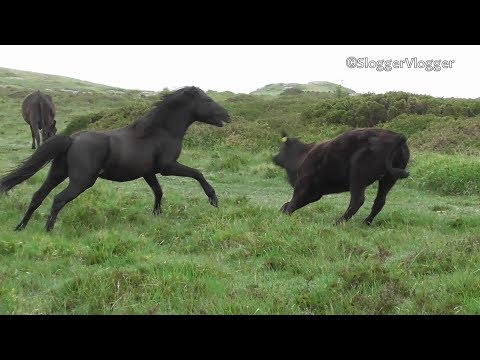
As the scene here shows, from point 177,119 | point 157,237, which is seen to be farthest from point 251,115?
point 157,237

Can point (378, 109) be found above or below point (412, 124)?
above

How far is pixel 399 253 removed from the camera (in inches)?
Answer: 262

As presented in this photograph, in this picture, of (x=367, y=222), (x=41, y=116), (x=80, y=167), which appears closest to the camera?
(x=80, y=167)

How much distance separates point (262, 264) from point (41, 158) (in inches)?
167

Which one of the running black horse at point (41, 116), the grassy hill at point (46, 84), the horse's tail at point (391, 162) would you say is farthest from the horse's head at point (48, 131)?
the grassy hill at point (46, 84)

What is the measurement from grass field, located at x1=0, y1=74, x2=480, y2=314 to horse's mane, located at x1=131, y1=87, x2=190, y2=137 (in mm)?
1393

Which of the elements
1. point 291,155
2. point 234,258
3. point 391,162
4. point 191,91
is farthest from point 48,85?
point 234,258

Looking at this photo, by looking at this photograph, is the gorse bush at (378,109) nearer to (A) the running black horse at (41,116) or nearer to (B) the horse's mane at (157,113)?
(A) the running black horse at (41,116)

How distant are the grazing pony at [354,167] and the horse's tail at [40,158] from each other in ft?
12.7

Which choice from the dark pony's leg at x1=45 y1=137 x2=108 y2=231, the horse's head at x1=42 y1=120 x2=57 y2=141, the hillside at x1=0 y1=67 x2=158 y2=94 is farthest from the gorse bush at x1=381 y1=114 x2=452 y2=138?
the hillside at x1=0 y1=67 x2=158 y2=94

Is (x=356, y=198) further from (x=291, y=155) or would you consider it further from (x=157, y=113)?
(x=157, y=113)

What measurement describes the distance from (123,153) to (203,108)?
1.89 m

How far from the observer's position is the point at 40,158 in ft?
27.7

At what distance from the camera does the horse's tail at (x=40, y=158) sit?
8.41 m
